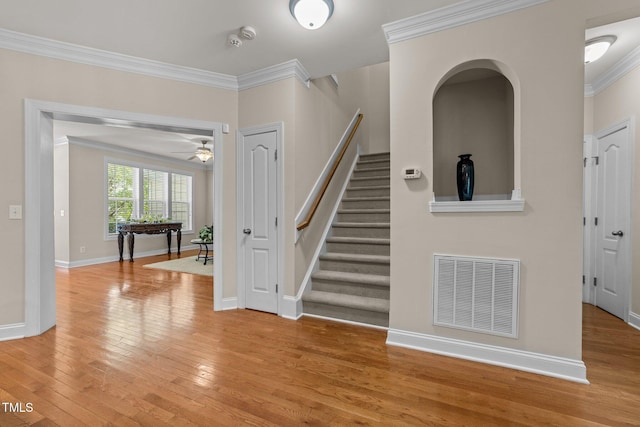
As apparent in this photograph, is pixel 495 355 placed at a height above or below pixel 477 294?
below

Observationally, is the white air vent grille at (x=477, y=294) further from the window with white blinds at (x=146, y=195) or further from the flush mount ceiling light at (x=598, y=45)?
the window with white blinds at (x=146, y=195)

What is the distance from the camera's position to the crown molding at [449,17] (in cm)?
210

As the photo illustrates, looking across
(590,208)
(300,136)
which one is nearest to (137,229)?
(300,136)

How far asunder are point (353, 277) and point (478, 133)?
2.08 m

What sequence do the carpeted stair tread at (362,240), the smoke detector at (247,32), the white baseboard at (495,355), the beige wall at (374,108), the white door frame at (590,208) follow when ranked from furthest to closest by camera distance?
the beige wall at (374,108) → the white door frame at (590,208) → the carpeted stair tread at (362,240) → the smoke detector at (247,32) → the white baseboard at (495,355)

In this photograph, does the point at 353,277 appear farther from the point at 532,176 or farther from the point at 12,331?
the point at 12,331

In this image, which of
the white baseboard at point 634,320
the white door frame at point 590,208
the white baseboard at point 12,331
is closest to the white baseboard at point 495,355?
the white baseboard at point 634,320

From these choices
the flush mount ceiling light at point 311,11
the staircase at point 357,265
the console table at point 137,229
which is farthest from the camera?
the console table at point 137,229

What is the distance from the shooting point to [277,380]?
1.96m

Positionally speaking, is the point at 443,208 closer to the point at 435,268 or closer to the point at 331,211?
the point at 435,268

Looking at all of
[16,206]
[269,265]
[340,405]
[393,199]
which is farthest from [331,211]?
[16,206]

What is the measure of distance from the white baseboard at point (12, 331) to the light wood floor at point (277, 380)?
0.10 meters

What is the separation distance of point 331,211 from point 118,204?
5.54 metres

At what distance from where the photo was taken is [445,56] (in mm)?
2307
